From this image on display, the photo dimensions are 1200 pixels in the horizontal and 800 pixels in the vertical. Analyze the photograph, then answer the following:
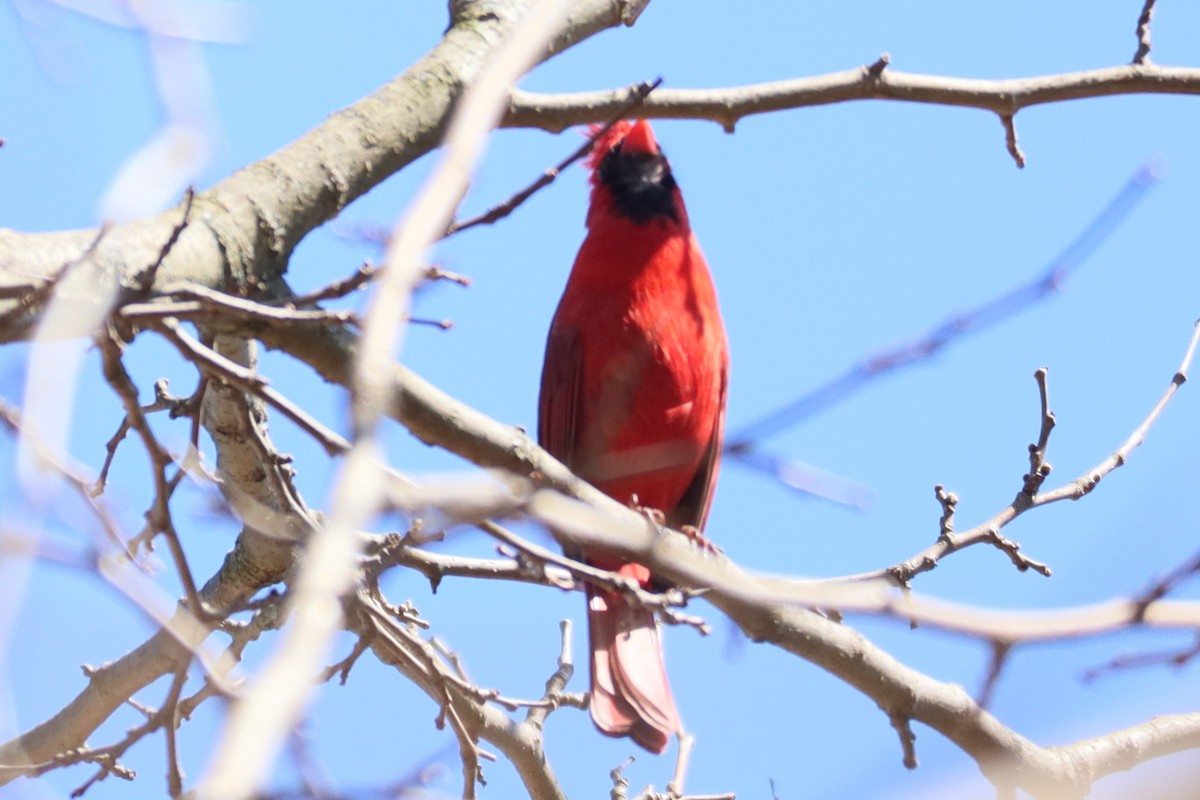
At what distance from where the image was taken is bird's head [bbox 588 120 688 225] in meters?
4.32

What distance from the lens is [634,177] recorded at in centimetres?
443

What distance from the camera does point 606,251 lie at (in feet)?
13.7

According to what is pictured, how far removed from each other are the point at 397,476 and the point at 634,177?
3038 mm

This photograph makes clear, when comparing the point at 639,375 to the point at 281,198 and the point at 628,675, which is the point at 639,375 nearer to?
the point at 628,675

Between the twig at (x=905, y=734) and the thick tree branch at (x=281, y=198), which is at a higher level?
the thick tree branch at (x=281, y=198)

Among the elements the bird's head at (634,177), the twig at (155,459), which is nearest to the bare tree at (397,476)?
the twig at (155,459)

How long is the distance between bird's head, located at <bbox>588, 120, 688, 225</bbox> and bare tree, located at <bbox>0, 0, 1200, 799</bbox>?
1130mm

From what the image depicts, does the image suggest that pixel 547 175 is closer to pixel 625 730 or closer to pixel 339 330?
pixel 339 330

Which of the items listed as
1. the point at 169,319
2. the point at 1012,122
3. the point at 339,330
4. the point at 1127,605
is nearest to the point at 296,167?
the point at 339,330

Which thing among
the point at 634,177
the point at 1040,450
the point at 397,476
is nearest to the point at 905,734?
the point at 1040,450

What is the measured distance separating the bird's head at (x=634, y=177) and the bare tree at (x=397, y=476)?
1.13 m

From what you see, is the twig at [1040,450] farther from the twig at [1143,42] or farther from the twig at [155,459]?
the twig at [155,459]

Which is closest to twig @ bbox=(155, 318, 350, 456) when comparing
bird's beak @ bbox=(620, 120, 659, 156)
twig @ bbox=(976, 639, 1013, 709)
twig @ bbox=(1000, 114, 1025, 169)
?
twig @ bbox=(976, 639, 1013, 709)

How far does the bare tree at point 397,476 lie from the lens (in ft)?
3.27
